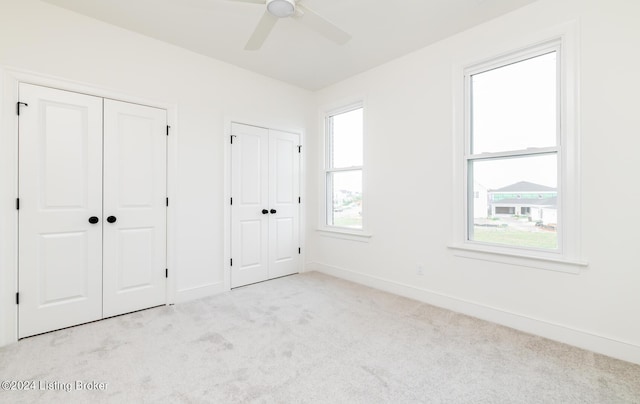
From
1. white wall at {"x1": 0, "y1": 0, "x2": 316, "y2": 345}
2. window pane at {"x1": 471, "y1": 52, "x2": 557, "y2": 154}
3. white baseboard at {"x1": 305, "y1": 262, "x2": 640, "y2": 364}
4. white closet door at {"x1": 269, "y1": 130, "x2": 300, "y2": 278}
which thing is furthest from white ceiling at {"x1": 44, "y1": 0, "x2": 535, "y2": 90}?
white baseboard at {"x1": 305, "y1": 262, "x2": 640, "y2": 364}

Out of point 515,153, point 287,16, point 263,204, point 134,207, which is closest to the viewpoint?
point 287,16

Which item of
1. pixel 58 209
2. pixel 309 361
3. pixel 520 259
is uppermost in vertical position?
pixel 58 209

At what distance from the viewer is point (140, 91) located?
2.93 m

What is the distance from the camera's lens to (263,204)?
3.95m

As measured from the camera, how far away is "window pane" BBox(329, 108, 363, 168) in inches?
160

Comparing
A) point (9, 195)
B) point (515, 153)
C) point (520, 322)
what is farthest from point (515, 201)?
point (9, 195)

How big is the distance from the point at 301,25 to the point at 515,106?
2.15 m

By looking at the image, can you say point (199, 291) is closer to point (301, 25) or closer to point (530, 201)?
point (301, 25)

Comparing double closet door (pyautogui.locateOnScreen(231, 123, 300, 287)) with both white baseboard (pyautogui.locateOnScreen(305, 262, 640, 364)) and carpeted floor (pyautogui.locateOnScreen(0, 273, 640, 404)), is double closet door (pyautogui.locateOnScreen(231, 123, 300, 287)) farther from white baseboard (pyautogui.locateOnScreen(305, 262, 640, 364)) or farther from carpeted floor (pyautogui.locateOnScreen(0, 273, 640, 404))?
white baseboard (pyautogui.locateOnScreen(305, 262, 640, 364))

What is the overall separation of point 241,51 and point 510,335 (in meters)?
3.87

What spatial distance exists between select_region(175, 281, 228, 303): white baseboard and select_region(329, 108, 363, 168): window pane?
7.61ft

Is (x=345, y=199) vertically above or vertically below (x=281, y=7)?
below

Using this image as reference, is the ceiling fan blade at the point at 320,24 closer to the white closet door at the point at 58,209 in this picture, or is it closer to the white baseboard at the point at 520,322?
the white closet door at the point at 58,209

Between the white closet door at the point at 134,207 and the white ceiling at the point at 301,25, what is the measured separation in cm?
81
